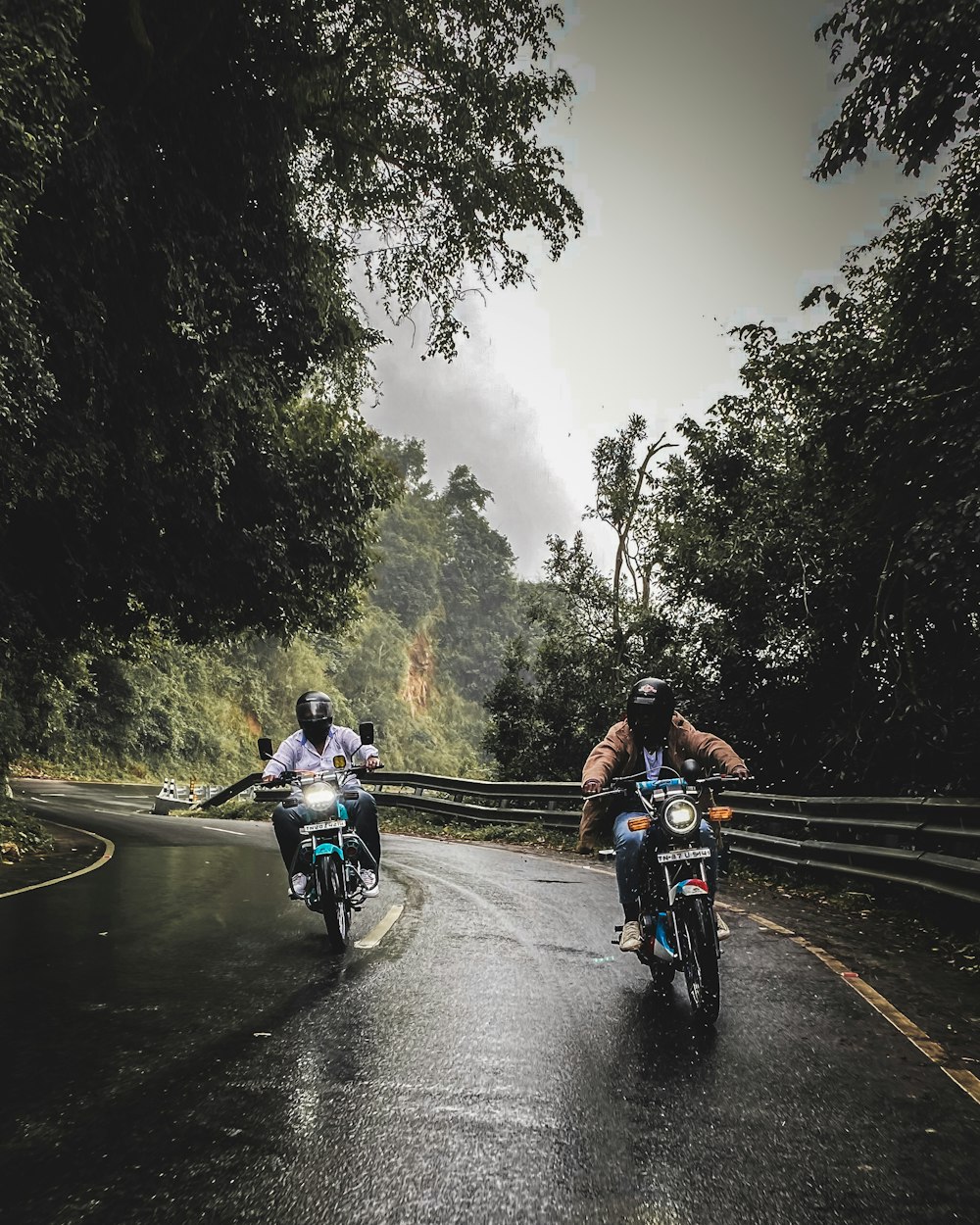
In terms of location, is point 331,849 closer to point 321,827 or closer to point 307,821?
point 321,827

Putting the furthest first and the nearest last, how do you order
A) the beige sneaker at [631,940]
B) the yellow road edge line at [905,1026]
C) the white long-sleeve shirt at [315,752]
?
the white long-sleeve shirt at [315,752], the beige sneaker at [631,940], the yellow road edge line at [905,1026]

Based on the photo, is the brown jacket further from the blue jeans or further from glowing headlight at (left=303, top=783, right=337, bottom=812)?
glowing headlight at (left=303, top=783, right=337, bottom=812)

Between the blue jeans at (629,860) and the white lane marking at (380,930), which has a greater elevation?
the blue jeans at (629,860)

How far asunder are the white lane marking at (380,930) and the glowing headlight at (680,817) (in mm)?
2824

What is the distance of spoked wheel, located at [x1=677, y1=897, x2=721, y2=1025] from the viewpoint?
15.7 ft

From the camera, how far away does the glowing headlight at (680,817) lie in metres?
5.04

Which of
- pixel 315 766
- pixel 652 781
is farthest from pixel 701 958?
pixel 315 766

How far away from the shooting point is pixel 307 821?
7.01m

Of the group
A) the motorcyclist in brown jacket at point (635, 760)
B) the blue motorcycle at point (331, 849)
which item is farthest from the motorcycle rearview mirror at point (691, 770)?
the blue motorcycle at point (331, 849)

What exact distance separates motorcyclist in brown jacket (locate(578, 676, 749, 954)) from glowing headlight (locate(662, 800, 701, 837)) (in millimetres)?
298

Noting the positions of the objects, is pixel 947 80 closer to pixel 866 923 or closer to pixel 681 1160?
pixel 866 923

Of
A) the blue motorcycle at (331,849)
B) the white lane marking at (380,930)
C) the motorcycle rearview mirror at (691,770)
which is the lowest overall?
the white lane marking at (380,930)

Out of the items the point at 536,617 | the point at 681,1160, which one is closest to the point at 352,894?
the point at 681,1160

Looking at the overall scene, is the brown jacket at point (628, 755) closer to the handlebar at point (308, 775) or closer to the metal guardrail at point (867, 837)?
the handlebar at point (308, 775)
